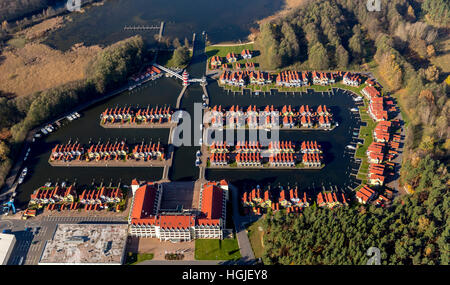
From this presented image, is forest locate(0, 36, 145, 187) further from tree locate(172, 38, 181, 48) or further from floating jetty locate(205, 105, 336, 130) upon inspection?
floating jetty locate(205, 105, 336, 130)

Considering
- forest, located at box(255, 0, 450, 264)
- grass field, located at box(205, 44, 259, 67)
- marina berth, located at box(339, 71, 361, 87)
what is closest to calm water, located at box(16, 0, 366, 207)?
grass field, located at box(205, 44, 259, 67)

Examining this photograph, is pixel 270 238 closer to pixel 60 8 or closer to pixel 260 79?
pixel 260 79

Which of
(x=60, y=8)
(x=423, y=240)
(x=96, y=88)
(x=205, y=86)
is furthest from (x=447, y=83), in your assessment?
(x=60, y=8)

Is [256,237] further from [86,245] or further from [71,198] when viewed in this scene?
[71,198]

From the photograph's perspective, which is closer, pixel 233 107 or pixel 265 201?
pixel 265 201

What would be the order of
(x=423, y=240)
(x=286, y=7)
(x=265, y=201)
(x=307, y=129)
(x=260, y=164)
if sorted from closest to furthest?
(x=423, y=240), (x=265, y=201), (x=260, y=164), (x=307, y=129), (x=286, y=7)

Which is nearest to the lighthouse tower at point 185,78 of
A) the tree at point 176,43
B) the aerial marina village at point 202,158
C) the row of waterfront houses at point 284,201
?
the aerial marina village at point 202,158

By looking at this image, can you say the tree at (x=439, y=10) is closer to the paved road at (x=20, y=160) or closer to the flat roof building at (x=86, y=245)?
the paved road at (x=20, y=160)
